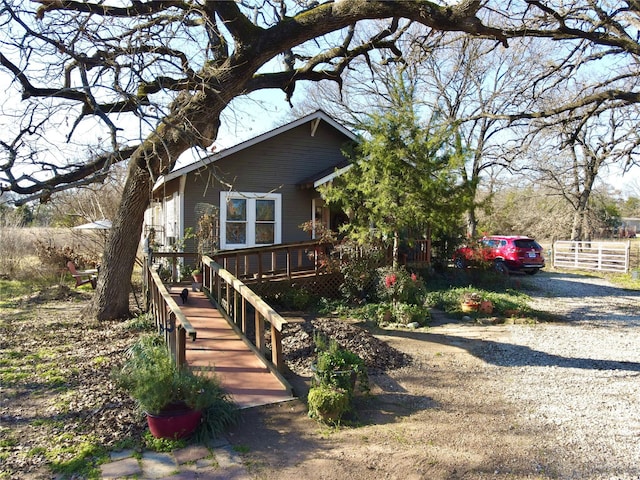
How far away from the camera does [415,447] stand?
13.7 ft

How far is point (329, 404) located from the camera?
465 centimetres

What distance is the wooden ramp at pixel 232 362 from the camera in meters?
5.23

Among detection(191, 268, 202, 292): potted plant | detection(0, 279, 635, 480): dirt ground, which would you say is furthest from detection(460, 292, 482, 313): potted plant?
detection(191, 268, 202, 292): potted plant

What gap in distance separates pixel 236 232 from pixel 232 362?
25.4 ft

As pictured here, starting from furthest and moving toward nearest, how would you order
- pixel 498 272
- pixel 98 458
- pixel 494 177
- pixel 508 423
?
1. pixel 494 177
2. pixel 498 272
3. pixel 508 423
4. pixel 98 458

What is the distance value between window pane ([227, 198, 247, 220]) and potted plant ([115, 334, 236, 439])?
A: 9.17 m

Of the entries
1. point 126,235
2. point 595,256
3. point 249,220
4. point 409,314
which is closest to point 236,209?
point 249,220

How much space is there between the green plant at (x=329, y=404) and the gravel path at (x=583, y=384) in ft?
6.51

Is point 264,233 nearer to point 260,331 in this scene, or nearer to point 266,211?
point 266,211

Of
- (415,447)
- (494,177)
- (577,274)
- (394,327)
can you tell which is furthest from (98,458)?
(494,177)

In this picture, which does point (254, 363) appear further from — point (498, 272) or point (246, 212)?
point (498, 272)

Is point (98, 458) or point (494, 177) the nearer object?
point (98, 458)

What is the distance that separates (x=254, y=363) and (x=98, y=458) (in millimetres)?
2566

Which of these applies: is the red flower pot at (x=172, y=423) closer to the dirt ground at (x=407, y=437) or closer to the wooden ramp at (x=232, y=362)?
the dirt ground at (x=407, y=437)
